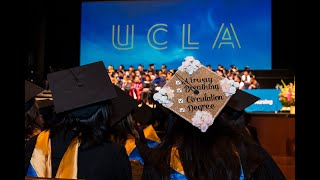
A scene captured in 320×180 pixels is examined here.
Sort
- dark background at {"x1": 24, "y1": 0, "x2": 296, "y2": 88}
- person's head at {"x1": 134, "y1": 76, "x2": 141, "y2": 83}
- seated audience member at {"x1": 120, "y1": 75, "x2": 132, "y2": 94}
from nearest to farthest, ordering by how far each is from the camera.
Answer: seated audience member at {"x1": 120, "y1": 75, "x2": 132, "y2": 94} < person's head at {"x1": 134, "y1": 76, "x2": 141, "y2": 83} < dark background at {"x1": 24, "y1": 0, "x2": 296, "y2": 88}

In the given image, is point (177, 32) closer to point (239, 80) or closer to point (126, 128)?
point (239, 80)

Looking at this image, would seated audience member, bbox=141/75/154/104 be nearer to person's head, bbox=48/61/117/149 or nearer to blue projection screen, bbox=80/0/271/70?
blue projection screen, bbox=80/0/271/70

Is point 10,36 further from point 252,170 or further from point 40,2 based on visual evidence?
point 40,2

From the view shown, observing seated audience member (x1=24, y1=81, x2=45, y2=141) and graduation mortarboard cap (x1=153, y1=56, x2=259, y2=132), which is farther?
seated audience member (x1=24, y1=81, x2=45, y2=141)

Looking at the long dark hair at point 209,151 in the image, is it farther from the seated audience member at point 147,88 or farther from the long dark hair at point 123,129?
the seated audience member at point 147,88

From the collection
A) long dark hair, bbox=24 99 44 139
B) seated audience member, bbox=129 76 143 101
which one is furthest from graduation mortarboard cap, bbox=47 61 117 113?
seated audience member, bbox=129 76 143 101

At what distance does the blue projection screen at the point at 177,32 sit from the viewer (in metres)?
15.2

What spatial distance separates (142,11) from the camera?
16359 millimetres

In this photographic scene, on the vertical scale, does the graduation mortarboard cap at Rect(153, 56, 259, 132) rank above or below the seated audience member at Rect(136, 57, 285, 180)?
above

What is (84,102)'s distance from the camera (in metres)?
2.27

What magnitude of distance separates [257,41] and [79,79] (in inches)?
525

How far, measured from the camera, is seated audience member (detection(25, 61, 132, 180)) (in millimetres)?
2096

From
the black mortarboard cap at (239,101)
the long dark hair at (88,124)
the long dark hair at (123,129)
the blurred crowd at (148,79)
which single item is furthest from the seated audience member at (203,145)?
the blurred crowd at (148,79)

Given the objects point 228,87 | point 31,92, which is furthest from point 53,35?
point 228,87
